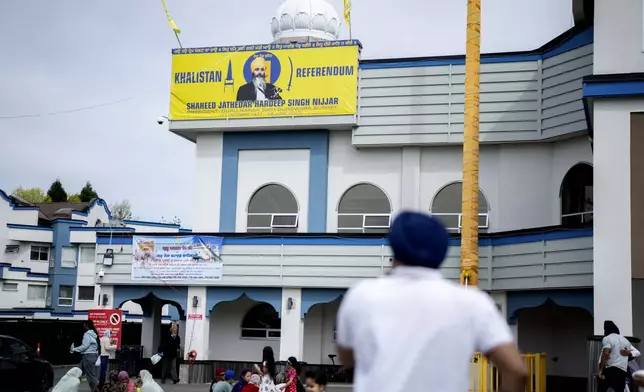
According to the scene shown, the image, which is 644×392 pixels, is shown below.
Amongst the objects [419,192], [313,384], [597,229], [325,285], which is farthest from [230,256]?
[313,384]

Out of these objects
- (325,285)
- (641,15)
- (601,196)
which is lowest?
(325,285)

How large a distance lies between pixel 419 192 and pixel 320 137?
351cm

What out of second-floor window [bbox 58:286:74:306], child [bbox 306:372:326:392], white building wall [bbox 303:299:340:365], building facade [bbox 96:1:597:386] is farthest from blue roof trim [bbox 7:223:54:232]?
child [bbox 306:372:326:392]

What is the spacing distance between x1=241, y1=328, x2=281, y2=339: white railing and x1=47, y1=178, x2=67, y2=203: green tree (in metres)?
68.8

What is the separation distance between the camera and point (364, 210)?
1176 inches

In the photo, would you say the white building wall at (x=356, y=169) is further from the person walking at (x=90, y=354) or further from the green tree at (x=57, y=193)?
the green tree at (x=57, y=193)

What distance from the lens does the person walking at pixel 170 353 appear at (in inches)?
1113

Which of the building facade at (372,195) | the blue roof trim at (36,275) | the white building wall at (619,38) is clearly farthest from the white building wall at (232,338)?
the blue roof trim at (36,275)

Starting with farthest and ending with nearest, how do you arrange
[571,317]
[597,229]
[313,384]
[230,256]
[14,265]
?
[14,265] < [230,256] < [571,317] < [597,229] < [313,384]

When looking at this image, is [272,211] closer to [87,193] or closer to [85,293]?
[85,293]

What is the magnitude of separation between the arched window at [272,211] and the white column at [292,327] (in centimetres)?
273

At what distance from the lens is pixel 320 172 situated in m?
30.2

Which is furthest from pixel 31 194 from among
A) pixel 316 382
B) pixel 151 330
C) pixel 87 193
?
pixel 316 382

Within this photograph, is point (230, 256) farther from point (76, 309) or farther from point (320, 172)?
point (76, 309)
